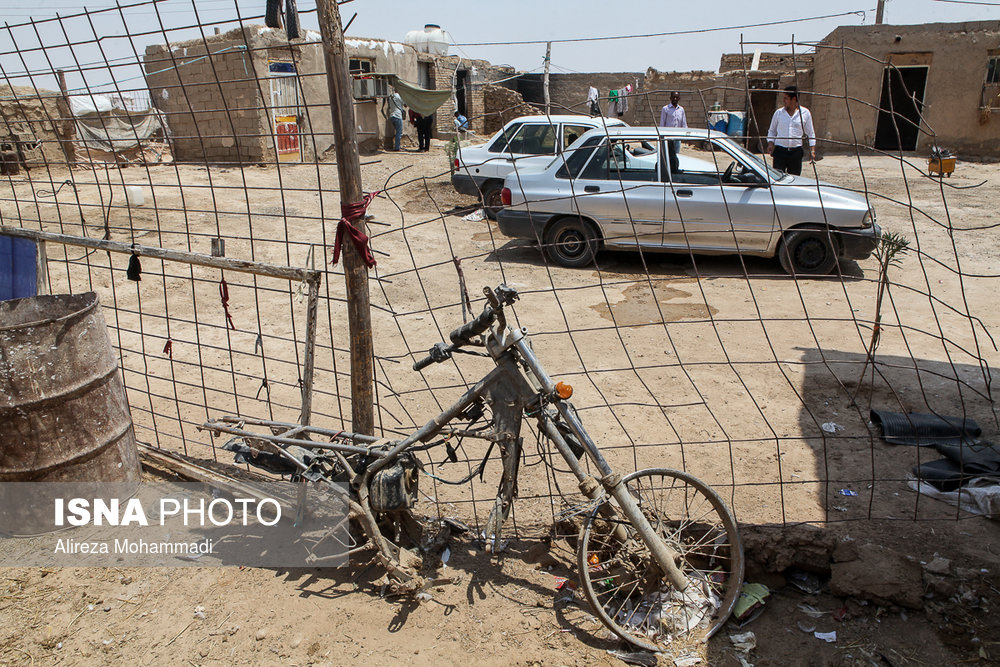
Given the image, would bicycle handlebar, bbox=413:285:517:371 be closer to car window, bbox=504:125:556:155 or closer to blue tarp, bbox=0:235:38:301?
blue tarp, bbox=0:235:38:301

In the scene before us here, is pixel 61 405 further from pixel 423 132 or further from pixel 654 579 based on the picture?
pixel 423 132

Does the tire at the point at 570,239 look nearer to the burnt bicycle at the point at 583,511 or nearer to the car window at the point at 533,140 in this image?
the car window at the point at 533,140

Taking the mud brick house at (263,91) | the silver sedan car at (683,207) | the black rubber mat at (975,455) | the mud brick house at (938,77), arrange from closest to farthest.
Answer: the black rubber mat at (975,455), the silver sedan car at (683,207), the mud brick house at (263,91), the mud brick house at (938,77)

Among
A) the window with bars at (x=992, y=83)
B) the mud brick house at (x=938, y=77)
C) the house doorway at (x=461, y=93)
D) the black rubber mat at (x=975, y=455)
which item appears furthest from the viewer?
the house doorway at (x=461, y=93)

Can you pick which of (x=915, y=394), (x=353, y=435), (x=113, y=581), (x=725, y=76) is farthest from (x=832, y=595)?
(x=725, y=76)

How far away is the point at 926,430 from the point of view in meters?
3.69

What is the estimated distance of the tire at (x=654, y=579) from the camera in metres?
2.40

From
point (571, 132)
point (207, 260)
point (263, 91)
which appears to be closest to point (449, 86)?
point (263, 91)

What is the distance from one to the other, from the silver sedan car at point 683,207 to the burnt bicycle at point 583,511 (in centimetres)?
450

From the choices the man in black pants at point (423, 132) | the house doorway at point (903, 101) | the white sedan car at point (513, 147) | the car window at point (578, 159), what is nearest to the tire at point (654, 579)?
the car window at point (578, 159)

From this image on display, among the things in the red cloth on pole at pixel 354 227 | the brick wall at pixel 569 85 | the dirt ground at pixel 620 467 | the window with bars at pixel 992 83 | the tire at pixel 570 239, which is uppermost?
the brick wall at pixel 569 85

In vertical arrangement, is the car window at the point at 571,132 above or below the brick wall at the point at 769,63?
below

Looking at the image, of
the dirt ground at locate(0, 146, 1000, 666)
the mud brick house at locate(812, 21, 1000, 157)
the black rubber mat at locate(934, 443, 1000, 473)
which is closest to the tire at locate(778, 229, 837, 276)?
the dirt ground at locate(0, 146, 1000, 666)

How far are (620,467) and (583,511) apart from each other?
856mm
